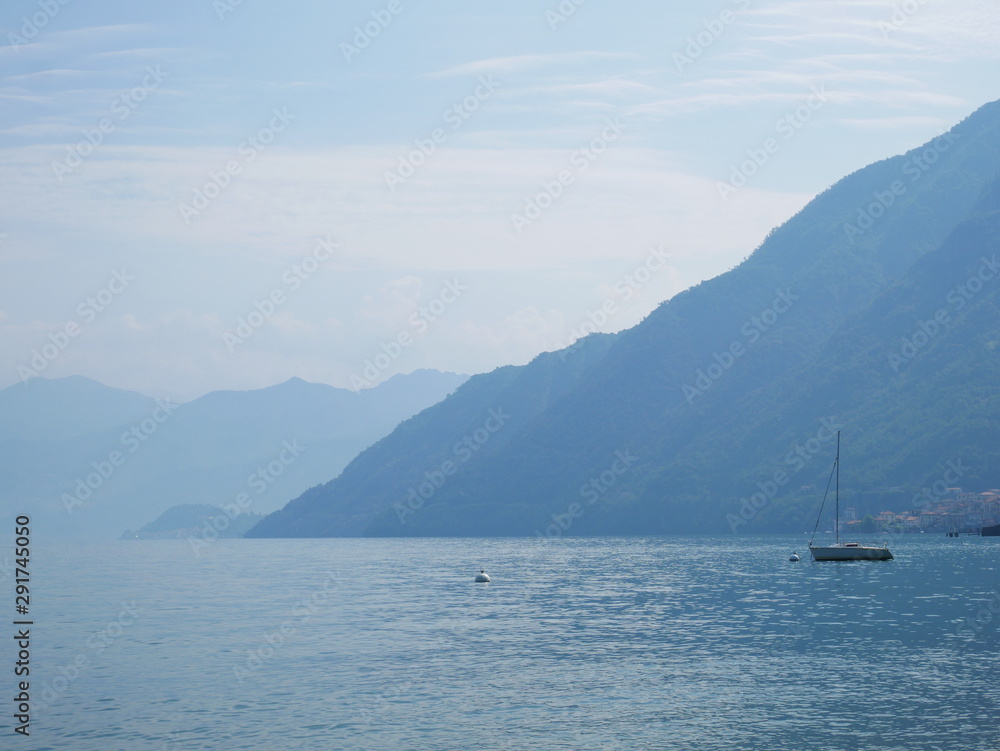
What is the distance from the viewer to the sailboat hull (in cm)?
17075

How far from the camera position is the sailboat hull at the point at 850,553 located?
6722 inches

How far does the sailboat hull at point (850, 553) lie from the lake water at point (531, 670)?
43677 mm

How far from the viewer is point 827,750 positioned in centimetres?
4350

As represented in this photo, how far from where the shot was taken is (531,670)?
64.6 metres

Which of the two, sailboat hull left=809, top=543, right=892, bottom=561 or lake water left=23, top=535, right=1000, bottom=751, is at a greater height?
lake water left=23, top=535, right=1000, bottom=751

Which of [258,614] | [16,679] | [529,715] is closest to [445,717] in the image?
[529,715]

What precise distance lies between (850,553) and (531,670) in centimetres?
12096

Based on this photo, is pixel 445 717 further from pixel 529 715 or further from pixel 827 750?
pixel 827 750

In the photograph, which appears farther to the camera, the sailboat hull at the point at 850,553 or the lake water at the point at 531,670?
the sailboat hull at the point at 850,553

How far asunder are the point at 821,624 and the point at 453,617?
3248 centimetres

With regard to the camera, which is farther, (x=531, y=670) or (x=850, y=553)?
(x=850, y=553)

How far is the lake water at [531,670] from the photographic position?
157 ft

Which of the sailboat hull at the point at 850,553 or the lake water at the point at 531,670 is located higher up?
the lake water at the point at 531,670

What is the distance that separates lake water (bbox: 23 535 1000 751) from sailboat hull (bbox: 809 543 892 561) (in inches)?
1720
